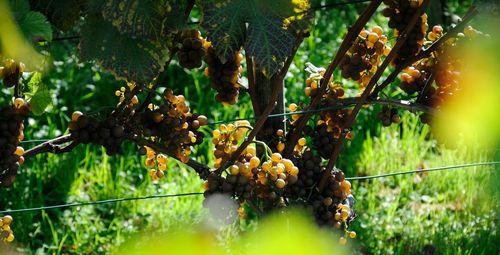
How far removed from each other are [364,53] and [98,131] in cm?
64

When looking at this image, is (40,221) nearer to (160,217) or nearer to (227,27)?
(160,217)

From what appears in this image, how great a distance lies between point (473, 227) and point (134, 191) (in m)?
1.42

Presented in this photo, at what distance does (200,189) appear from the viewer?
3299 mm

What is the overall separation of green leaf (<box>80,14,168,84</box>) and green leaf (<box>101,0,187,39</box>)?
0.04 m

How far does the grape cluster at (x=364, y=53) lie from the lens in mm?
1816

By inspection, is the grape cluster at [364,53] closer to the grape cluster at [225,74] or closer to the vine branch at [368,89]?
the vine branch at [368,89]

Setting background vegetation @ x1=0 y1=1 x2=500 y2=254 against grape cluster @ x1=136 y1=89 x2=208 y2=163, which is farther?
background vegetation @ x1=0 y1=1 x2=500 y2=254

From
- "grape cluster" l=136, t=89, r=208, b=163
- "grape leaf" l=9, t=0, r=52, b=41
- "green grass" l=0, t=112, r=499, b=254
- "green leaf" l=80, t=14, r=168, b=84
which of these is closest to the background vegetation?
"green grass" l=0, t=112, r=499, b=254

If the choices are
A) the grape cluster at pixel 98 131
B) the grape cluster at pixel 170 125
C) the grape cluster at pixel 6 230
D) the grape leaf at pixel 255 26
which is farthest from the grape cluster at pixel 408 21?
the grape cluster at pixel 6 230

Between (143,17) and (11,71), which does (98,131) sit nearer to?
(11,71)

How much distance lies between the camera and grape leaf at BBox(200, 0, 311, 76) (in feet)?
Result: 4.74

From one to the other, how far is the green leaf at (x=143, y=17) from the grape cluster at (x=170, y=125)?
23 cm

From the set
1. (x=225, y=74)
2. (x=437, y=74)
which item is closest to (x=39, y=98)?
(x=225, y=74)

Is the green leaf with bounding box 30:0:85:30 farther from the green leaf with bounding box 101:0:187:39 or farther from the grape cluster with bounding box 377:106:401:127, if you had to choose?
the grape cluster with bounding box 377:106:401:127
